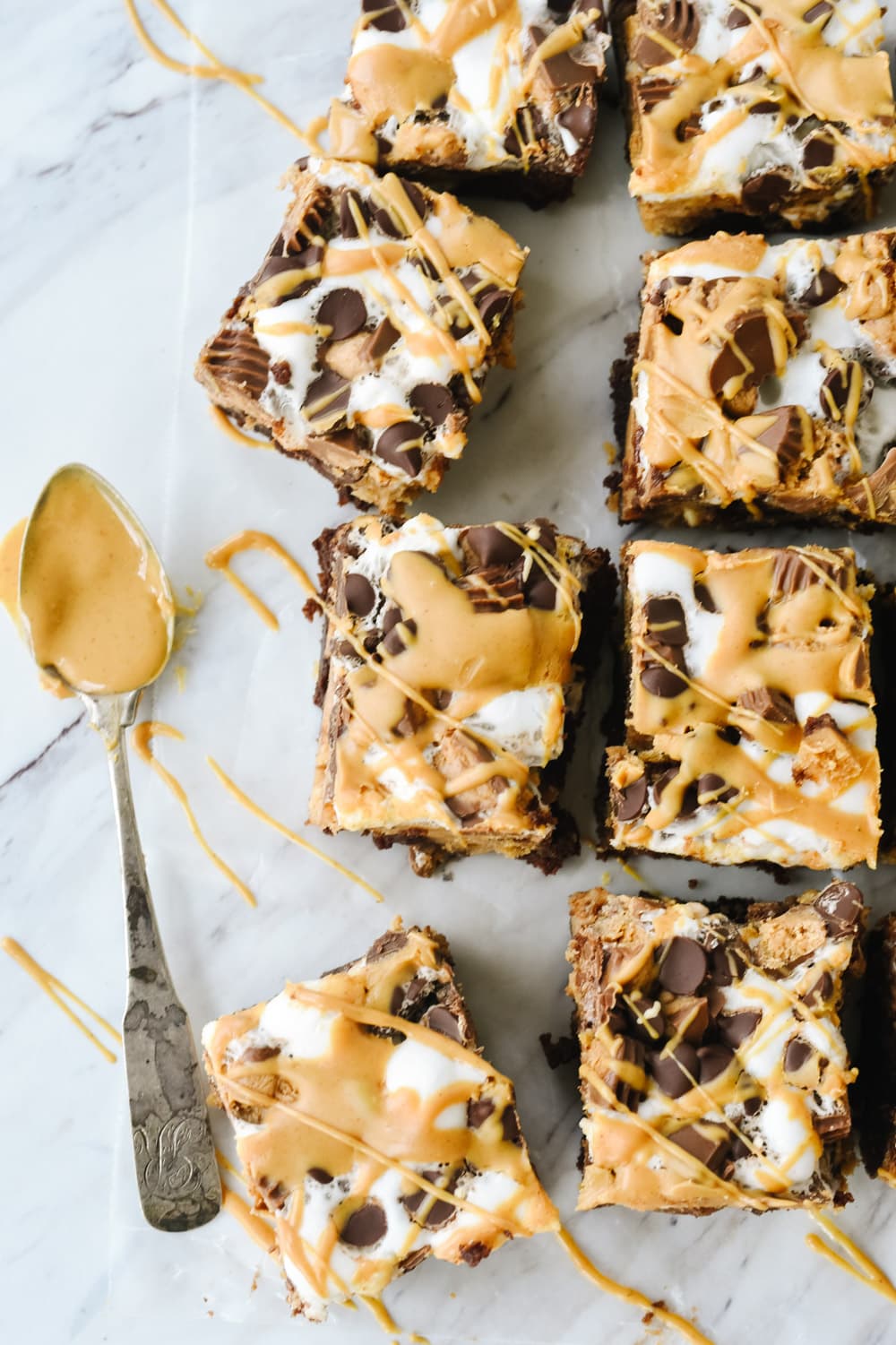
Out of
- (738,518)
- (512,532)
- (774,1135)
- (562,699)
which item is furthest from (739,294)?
(774,1135)

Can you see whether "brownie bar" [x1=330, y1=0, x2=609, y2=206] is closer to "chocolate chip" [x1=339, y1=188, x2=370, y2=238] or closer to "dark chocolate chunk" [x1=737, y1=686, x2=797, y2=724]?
"chocolate chip" [x1=339, y1=188, x2=370, y2=238]

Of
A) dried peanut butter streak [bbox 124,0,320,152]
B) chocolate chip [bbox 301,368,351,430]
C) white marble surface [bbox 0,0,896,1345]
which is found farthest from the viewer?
dried peanut butter streak [bbox 124,0,320,152]

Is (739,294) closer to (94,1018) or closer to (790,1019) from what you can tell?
(790,1019)

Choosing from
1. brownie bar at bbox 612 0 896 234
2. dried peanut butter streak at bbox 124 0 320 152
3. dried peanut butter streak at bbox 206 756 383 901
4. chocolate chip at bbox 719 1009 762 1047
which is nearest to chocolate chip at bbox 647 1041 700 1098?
chocolate chip at bbox 719 1009 762 1047

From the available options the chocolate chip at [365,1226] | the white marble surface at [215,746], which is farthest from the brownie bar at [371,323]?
the chocolate chip at [365,1226]

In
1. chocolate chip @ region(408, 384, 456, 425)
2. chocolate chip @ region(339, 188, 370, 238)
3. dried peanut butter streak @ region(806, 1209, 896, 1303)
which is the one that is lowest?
dried peanut butter streak @ region(806, 1209, 896, 1303)

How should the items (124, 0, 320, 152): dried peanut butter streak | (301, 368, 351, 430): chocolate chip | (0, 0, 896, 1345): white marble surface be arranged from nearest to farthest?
(301, 368, 351, 430): chocolate chip → (0, 0, 896, 1345): white marble surface → (124, 0, 320, 152): dried peanut butter streak
